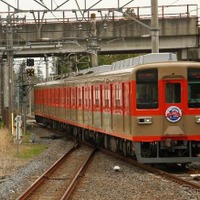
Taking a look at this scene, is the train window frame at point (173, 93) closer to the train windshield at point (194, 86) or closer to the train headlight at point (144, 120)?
the train windshield at point (194, 86)

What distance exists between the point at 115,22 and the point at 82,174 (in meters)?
20.1

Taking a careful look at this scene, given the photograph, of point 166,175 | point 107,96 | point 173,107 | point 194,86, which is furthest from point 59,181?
point 107,96

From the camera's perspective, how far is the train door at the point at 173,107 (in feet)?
48.9

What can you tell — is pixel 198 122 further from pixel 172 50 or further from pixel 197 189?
pixel 172 50

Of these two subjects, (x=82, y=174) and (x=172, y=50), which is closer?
(x=82, y=174)

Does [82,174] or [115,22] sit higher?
[115,22]

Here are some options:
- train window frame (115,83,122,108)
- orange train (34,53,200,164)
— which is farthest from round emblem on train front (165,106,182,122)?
train window frame (115,83,122,108)

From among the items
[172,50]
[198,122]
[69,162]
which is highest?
[172,50]

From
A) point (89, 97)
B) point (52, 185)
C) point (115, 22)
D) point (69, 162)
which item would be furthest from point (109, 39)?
point (52, 185)

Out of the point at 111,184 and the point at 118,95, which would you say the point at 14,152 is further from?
the point at 111,184

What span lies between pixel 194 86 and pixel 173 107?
2.40 ft

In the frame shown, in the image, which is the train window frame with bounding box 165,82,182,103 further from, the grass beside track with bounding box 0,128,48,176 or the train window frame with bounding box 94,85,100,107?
the train window frame with bounding box 94,85,100,107

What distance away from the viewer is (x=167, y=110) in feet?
49.1

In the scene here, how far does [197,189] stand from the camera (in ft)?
38.9
